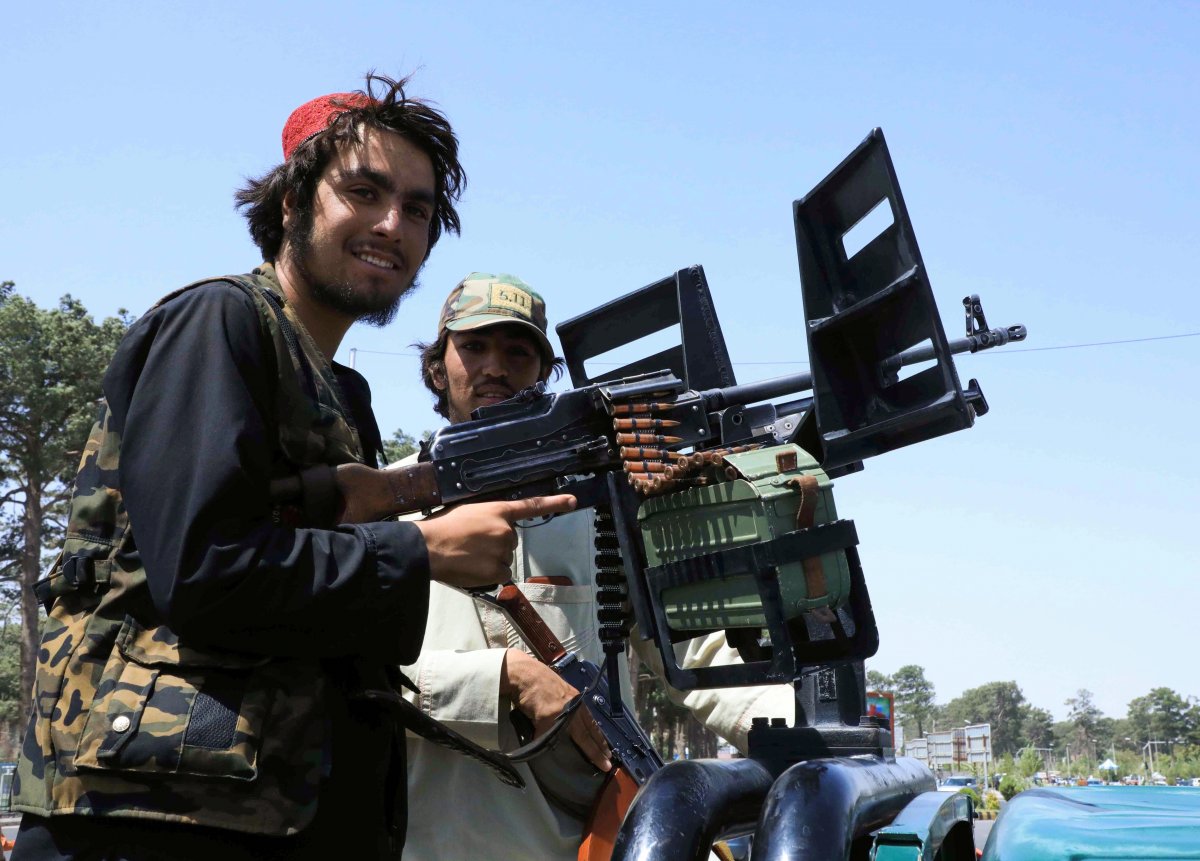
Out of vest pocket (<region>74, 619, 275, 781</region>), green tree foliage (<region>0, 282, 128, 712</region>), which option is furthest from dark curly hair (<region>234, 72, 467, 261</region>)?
green tree foliage (<region>0, 282, 128, 712</region>)

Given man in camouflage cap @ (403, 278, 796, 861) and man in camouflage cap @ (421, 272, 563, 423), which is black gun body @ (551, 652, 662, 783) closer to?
man in camouflage cap @ (403, 278, 796, 861)

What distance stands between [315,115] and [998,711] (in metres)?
143

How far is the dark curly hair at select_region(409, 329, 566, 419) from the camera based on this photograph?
4046 millimetres

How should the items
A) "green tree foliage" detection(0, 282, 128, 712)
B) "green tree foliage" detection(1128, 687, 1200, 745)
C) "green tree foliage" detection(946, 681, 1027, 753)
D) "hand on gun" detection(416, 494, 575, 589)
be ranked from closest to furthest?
1. "hand on gun" detection(416, 494, 575, 589)
2. "green tree foliage" detection(0, 282, 128, 712)
3. "green tree foliage" detection(1128, 687, 1200, 745)
4. "green tree foliage" detection(946, 681, 1027, 753)

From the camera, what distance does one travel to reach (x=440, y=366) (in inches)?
161

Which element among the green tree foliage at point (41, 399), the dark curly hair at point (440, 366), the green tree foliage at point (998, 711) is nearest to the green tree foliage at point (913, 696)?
the green tree foliage at point (998, 711)

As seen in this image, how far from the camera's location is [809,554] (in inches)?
90.5

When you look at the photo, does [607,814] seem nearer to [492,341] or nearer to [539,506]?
[539,506]

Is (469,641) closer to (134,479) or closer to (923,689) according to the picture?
(134,479)

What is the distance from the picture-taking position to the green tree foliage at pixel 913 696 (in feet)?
442

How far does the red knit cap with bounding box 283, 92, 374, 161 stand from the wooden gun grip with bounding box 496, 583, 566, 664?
4.48ft

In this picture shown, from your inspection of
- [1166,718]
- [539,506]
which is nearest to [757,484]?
[539,506]

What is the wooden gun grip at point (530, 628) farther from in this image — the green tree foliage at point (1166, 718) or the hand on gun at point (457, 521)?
the green tree foliage at point (1166, 718)

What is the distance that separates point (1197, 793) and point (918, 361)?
116 cm
